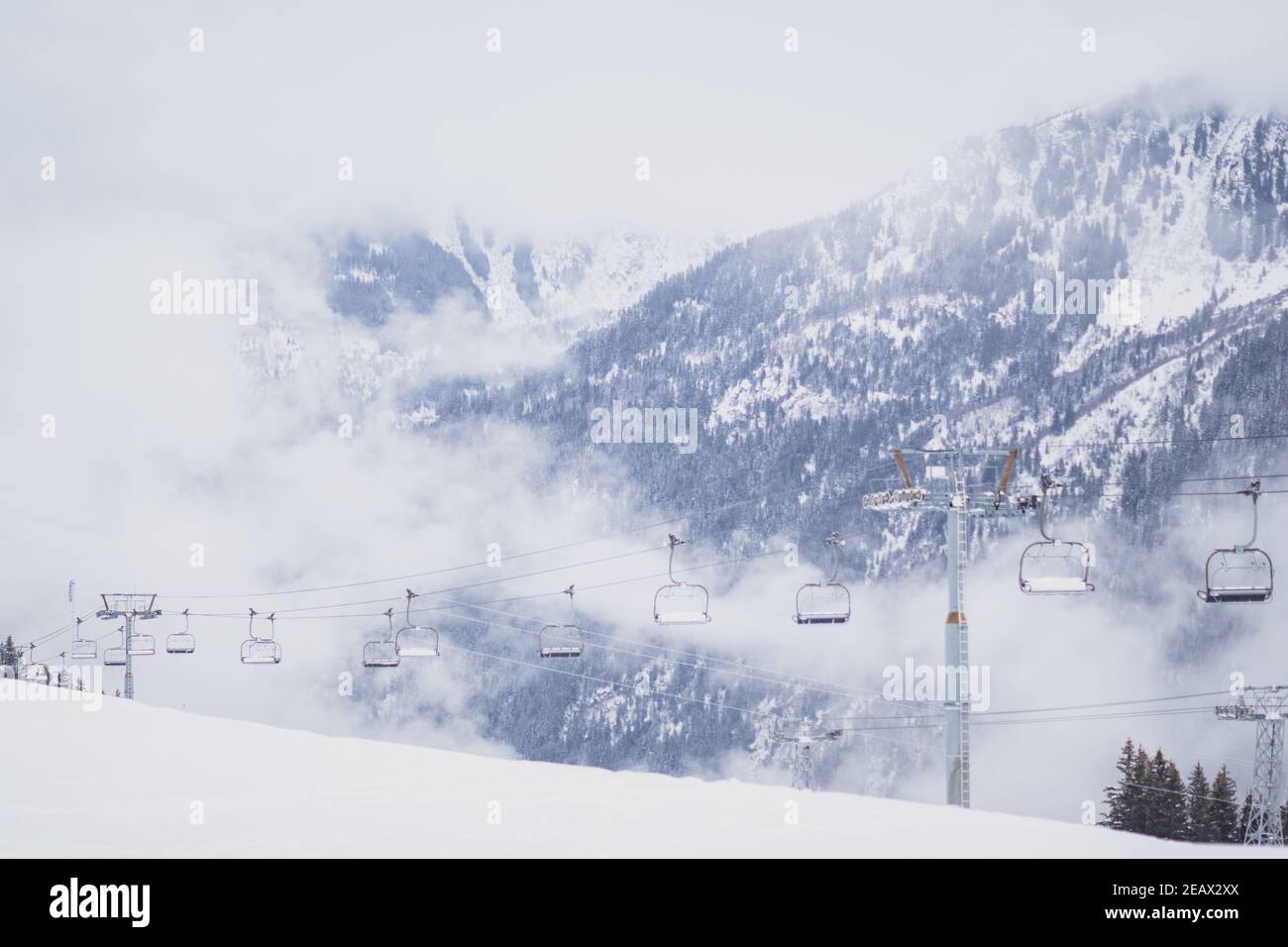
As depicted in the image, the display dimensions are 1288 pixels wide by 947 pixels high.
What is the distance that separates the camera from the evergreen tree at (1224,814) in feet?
218

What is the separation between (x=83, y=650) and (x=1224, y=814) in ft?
203

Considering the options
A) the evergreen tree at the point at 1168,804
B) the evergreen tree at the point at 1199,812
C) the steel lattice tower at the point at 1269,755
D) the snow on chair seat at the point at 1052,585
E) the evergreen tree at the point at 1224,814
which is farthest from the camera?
the evergreen tree at the point at 1224,814

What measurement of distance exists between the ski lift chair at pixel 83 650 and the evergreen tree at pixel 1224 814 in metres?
58.2

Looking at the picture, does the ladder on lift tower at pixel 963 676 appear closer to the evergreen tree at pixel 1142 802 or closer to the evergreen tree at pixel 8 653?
the evergreen tree at pixel 1142 802

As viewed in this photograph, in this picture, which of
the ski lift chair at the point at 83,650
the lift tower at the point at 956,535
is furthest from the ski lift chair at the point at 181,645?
the lift tower at the point at 956,535

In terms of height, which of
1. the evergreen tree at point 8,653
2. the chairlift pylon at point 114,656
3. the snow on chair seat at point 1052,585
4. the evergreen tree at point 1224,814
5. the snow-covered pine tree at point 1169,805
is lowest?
the evergreen tree at point 1224,814

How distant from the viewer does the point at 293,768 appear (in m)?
10.9

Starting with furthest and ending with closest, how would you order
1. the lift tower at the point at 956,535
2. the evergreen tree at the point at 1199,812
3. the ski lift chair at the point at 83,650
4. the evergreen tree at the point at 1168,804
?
1. the evergreen tree at the point at 1199,812
2. the evergreen tree at the point at 1168,804
3. the ski lift chair at the point at 83,650
4. the lift tower at the point at 956,535

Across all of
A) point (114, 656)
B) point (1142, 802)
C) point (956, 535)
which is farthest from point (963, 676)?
point (114, 656)

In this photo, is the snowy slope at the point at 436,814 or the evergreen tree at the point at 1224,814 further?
the evergreen tree at the point at 1224,814

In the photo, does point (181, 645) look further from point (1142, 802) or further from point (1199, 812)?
point (1199, 812)
